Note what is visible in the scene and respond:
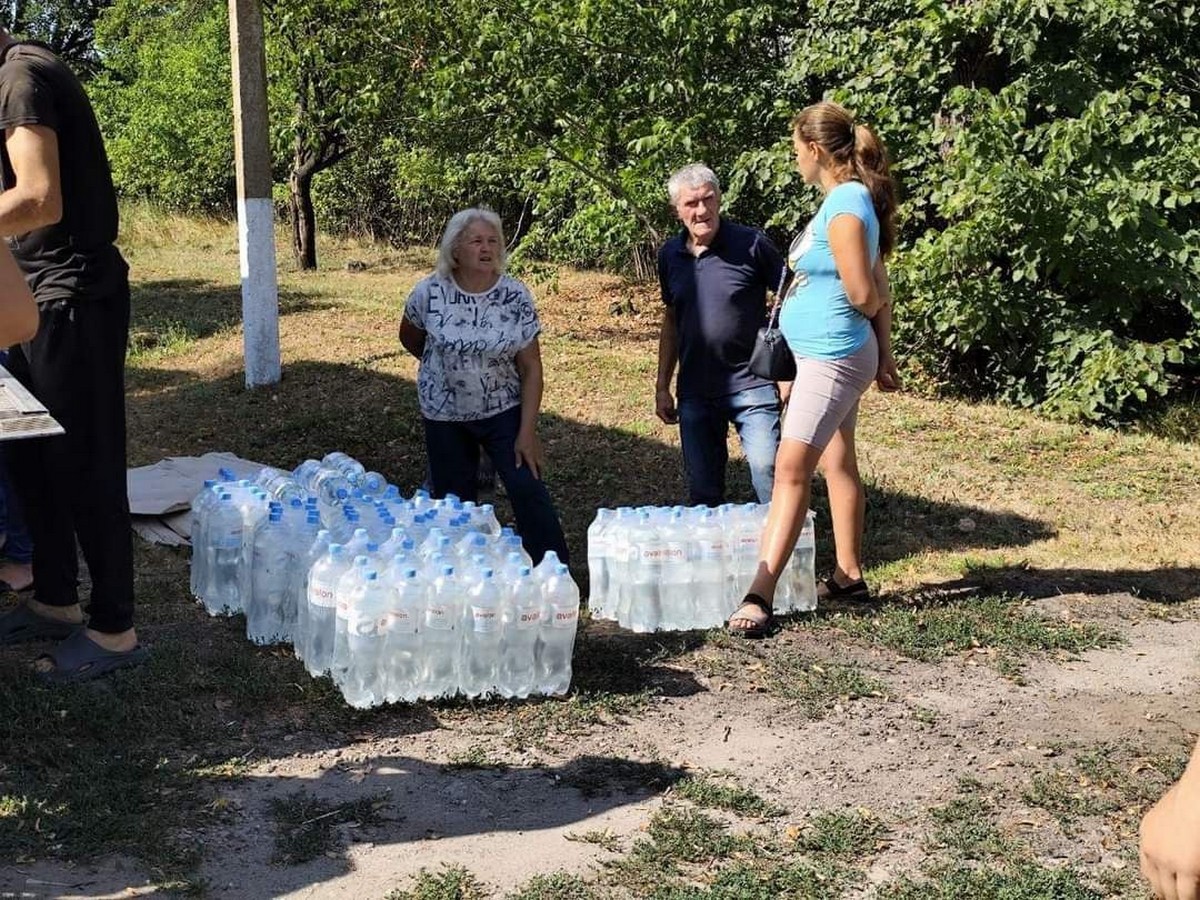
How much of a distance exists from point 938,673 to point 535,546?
183 cm

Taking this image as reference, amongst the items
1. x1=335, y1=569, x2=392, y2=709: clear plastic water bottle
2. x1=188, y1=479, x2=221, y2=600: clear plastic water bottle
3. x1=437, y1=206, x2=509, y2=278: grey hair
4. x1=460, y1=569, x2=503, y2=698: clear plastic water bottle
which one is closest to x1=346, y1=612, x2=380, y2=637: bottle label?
x1=335, y1=569, x2=392, y2=709: clear plastic water bottle

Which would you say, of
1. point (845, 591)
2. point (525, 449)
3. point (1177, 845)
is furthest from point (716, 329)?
point (1177, 845)

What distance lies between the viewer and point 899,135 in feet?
35.1

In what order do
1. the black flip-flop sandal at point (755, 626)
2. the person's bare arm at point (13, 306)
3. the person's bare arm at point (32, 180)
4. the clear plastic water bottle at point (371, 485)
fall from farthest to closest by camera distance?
the clear plastic water bottle at point (371, 485) < the black flip-flop sandal at point (755, 626) < the person's bare arm at point (32, 180) < the person's bare arm at point (13, 306)

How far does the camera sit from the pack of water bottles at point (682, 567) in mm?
5680

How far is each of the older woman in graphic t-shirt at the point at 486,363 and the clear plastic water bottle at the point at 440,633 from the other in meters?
1.24

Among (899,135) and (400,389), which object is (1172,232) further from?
(400,389)

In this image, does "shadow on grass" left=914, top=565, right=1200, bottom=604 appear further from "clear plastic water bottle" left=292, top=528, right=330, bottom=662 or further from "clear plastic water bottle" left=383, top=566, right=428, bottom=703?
"clear plastic water bottle" left=292, top=528, right=330, bottom=662

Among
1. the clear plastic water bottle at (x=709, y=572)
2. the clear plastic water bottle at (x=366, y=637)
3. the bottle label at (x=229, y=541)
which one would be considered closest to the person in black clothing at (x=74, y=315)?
the clear plastic water bottle at (x=366, y=637)

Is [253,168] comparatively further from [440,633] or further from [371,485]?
[440,633]

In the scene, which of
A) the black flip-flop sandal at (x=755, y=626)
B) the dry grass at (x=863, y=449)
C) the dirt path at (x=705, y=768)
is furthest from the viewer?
the dry grass at (x=863, y=449)

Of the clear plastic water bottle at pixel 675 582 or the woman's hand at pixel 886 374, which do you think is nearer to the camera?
the clear plastic water bottle at pixel 675 582

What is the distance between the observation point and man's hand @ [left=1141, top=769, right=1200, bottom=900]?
64.9 inches

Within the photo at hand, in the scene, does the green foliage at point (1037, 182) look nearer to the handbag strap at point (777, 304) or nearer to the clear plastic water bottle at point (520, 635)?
the handbag strap at point (777, 304)
